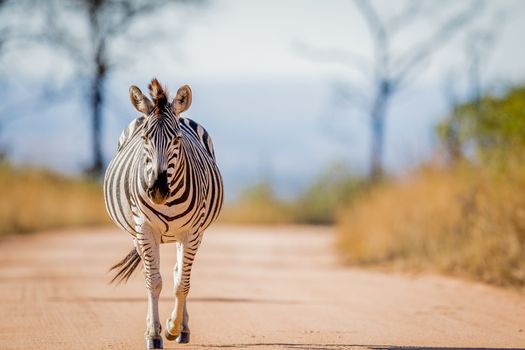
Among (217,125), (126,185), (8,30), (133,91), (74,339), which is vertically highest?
(217,125)

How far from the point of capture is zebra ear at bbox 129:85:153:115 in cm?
806

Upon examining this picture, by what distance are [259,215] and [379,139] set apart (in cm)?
436

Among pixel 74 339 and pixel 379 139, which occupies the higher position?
pixel 379 139

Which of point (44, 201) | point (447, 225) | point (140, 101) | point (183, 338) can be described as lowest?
point (183, 338)

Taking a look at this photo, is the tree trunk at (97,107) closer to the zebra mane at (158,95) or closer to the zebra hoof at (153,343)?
the zebra mane at (158,95)

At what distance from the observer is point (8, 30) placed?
2780cm

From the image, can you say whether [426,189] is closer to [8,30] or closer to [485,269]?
[485,269]

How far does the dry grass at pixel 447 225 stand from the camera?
1277 centimetres

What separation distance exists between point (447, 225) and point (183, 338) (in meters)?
7.33

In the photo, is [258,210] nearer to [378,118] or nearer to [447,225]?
[378,118]

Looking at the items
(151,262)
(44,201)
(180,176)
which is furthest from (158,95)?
(44,201)

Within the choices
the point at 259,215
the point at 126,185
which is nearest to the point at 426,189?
the point at 126,185

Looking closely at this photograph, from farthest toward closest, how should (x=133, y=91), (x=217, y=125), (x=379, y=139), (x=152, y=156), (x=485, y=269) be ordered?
(x=217, y=125) → (x=379, y=139) → (x=485, y=269) → (x=133, y=91) → (x=152, y=156)

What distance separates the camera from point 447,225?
48.8 ft
